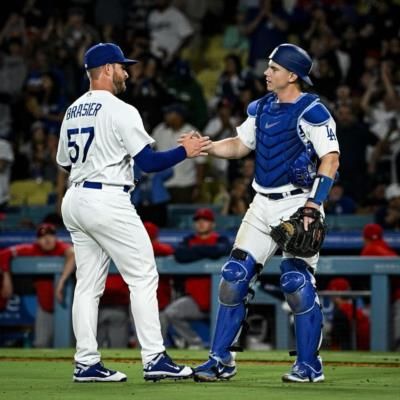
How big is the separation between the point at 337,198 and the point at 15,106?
5519 mm

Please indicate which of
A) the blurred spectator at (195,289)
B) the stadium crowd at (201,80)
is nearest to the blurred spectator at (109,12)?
the stadium crowd at (201,80)

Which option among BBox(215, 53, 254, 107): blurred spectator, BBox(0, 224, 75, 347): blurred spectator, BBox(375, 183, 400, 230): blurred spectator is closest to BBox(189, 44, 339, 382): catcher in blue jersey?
BBox(0, 224, 75, 347): blurred spectator

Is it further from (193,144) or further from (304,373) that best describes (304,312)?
(193,144)

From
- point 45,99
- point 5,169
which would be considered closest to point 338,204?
point 5,169

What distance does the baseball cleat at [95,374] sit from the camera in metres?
7.45

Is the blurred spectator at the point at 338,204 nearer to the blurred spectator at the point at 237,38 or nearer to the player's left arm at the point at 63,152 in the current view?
the blurred spectator at the point at 237,38

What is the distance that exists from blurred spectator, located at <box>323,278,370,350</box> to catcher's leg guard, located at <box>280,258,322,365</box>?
15.1 feet

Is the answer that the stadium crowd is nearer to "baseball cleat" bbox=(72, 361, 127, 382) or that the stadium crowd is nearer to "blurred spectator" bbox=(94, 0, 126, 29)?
"blurred spectator" bbox=(94, 0, 126, 29)

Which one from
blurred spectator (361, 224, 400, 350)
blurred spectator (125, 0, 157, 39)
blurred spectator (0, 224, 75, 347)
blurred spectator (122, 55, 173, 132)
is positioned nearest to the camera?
blurred spectator (361, 224, 400, 350)

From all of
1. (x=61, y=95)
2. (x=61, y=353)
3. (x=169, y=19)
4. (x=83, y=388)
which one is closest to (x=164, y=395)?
(x=83, y=388)

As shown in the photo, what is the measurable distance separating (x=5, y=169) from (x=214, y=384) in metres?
8.91

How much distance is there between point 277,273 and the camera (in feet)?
40.3

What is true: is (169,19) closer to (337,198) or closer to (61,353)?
(337,198)

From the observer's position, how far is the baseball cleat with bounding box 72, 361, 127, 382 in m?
7.45
